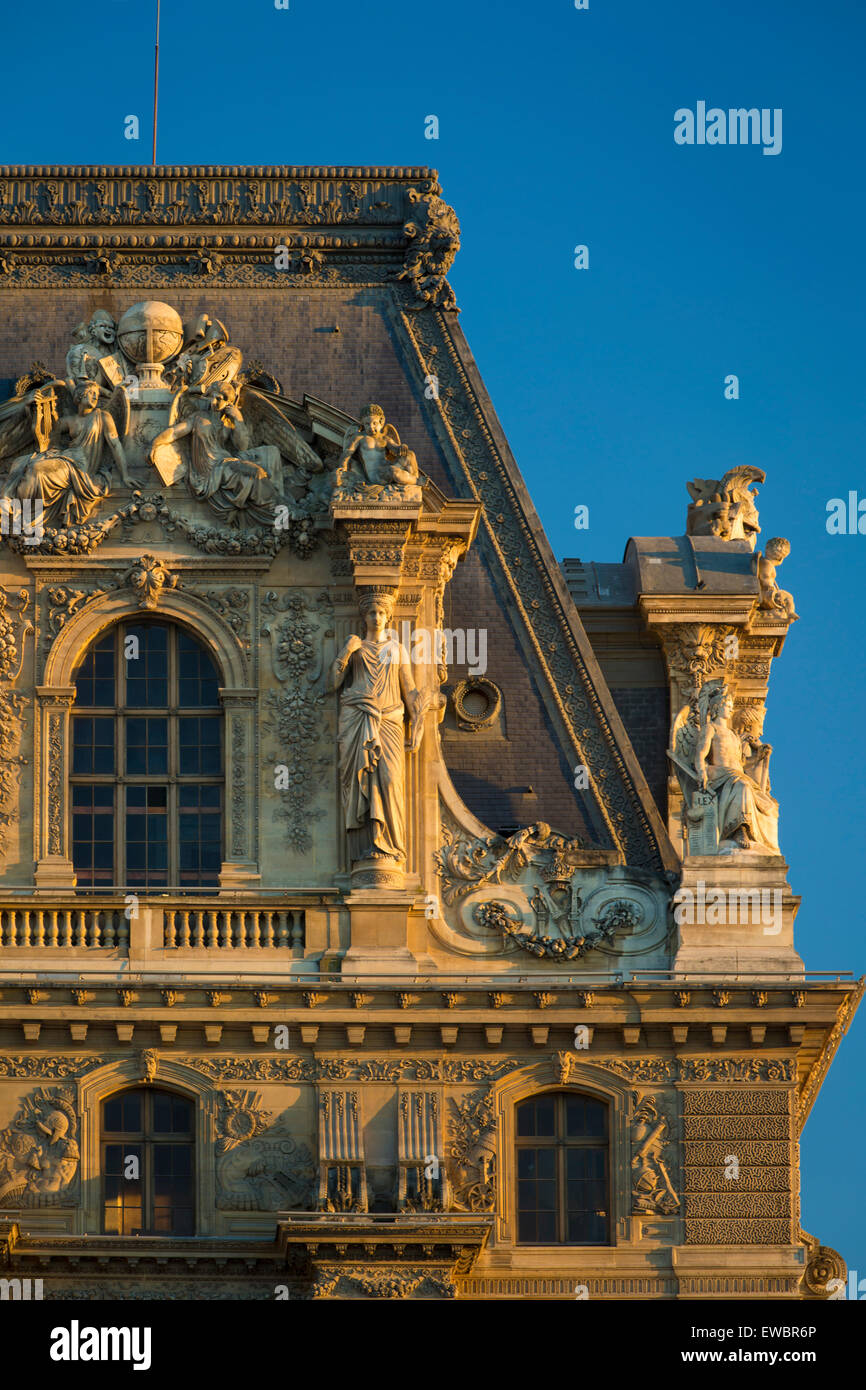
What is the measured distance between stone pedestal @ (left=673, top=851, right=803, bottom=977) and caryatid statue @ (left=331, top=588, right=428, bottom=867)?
3.54 meters

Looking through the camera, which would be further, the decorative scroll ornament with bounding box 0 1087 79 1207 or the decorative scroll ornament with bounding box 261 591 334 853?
the decorative scroll ornament with bounding box 261 591 334 853

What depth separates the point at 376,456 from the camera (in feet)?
149

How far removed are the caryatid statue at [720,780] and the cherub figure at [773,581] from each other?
2001 millimetres

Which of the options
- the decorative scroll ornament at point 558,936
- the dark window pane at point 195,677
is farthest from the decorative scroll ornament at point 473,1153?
the dark window pane at point 195,677

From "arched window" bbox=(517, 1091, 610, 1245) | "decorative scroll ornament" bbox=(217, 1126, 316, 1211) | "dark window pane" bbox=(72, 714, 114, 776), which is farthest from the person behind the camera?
"dark window pane" bbox=(72, 714, 114, 776)

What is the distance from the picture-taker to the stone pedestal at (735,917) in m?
43.7

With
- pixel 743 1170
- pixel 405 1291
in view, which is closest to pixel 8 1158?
pixel 405 1291

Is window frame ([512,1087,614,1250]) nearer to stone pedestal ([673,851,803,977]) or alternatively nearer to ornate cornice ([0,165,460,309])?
stone pedestal ([673,851,803,977])

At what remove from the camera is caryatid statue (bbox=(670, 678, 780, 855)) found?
4456cm

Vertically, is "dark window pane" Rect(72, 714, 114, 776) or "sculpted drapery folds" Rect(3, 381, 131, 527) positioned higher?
"sculpted drapery folds" Rect(3, 381, 131, 527)

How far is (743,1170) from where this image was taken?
142ft

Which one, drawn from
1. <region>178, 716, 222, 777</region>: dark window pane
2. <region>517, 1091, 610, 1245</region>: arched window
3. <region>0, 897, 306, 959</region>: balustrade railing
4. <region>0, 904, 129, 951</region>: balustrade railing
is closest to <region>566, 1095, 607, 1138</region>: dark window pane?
<region>517, 1091, 610, 1245</region>: arched window

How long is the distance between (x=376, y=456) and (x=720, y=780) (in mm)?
5876
